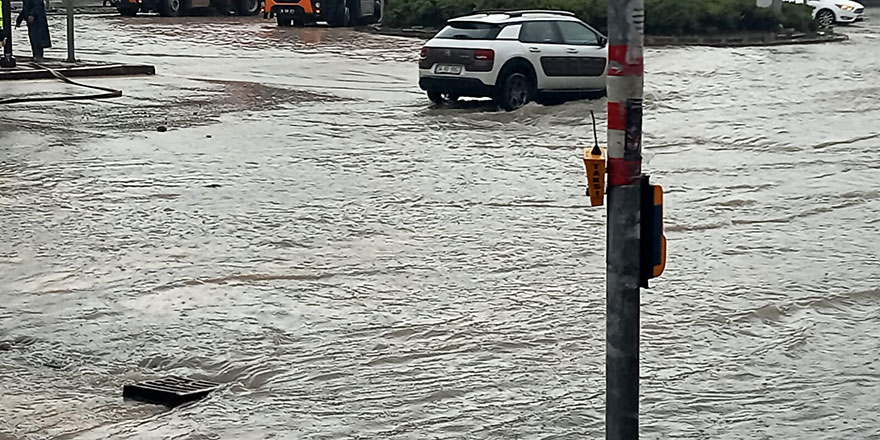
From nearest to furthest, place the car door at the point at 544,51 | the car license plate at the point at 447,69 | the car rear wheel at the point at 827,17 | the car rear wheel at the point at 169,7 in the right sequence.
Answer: the car license plate at the point at 447,69
the car door at the point at 544,51
the car rear wheel at the point at 827,17
the car rear wheel at the point at 169,7

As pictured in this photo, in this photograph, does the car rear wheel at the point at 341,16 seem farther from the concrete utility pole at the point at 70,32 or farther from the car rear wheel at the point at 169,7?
the concrete utility pole at the point at 70,32

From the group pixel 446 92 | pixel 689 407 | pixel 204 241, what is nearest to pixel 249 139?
pixel 446 92

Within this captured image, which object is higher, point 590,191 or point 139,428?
point 590,191

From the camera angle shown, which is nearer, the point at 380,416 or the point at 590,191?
the point at 590,191

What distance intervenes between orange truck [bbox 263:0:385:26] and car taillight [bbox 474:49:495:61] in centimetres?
2318

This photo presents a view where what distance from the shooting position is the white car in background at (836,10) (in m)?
45.0

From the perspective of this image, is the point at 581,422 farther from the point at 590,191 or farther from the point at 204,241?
the point at 204,241

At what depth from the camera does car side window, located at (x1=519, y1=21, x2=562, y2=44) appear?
22453mm

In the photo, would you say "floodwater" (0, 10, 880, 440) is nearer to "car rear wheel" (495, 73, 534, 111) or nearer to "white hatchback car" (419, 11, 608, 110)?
"car rear wheel" (495, 73, 534, 111)

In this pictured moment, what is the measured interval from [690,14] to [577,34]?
13417 millimetres

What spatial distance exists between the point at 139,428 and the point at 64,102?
15.6 metres

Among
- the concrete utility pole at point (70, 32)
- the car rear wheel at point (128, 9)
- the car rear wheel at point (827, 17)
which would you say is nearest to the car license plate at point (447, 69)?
the concrete utility pole at point (70, 32)

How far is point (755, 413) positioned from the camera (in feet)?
24.5

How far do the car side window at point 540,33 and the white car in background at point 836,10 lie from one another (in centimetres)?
2385
